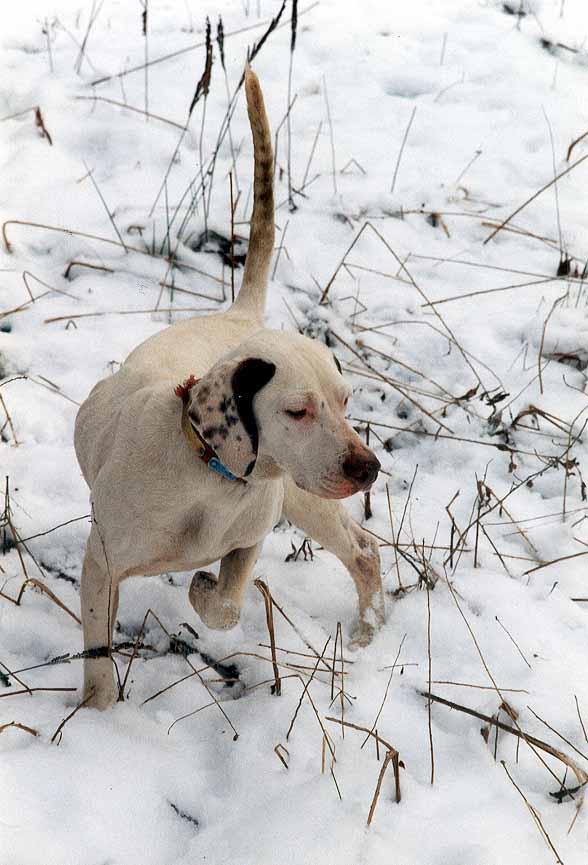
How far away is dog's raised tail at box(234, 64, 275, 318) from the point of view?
294cm

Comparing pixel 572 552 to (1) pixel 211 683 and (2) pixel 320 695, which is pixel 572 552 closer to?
(2) pixel 320 695

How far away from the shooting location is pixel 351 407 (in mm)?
3912

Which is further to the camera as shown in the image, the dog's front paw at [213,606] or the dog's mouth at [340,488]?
the dog's front paw at [213,606]

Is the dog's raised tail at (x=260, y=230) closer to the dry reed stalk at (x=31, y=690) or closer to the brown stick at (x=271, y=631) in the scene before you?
the brown stick at (x=271, y=631)

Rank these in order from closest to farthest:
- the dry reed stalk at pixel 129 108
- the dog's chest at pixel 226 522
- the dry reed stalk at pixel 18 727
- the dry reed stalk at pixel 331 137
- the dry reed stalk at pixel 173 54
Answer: the dry reed stalk at pixel 18 727, the dog's chest at pixel 226 522, the dry reed stalk at pixel 331 137, the dry reed stalk at pixel 129 108, the dry reed stalk at pixel 173 54

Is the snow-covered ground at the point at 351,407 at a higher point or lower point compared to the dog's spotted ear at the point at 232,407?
lower

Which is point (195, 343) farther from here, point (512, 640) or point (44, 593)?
point (512, 640)

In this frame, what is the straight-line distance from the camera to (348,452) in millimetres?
2102

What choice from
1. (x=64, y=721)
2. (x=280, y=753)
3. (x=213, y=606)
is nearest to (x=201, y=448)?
(x=213, y=606)

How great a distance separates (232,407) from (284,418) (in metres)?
0.12

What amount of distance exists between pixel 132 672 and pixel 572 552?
1489mm

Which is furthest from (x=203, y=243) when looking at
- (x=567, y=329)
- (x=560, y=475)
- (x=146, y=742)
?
(x=146, y=742)

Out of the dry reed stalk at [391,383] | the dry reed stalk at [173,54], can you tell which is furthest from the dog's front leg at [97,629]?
Result: the dry reed stalk at [173,54]

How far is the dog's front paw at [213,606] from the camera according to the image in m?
2.70
